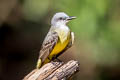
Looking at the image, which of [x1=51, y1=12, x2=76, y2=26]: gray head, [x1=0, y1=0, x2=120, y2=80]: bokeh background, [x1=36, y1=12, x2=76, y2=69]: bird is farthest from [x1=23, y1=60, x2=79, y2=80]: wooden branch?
[x1=0, y1=0, x2=120, y2=80]: bokeh background

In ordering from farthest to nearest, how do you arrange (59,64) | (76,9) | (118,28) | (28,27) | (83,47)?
(28,27) < (83,47) < (118,28) < (76,9) < (59,64)

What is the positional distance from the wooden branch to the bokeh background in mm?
4521

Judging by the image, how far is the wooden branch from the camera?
715 cm

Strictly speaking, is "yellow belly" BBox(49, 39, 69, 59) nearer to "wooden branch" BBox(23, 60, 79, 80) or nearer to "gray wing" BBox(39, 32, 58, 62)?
"gray wing" BBox(39, 32, 58, 62)

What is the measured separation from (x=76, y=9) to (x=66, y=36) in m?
3.82

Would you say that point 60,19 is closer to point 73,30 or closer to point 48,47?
point 48,47

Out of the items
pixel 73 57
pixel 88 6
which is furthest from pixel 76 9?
pixel 73 57

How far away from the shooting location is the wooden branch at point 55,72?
7.15 meters

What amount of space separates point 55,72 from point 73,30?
4.83 m

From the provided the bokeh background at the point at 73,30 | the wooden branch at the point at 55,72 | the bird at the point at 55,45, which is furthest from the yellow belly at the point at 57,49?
the bokeh background at the point at 73,30

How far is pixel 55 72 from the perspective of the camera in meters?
7.22

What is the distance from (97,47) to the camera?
42.3 ft

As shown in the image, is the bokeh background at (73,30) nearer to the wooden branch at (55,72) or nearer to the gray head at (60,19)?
the gray head at (60,19)

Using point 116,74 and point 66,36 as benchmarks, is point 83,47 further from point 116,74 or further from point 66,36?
point 66,36
